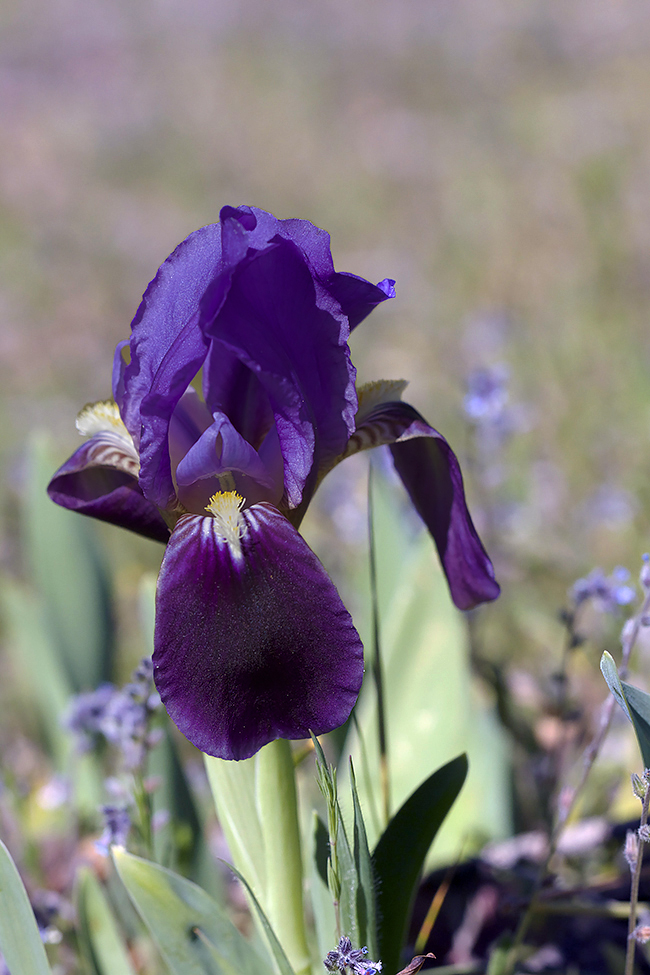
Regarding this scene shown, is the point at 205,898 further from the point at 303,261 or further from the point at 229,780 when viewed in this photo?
the point at 303,261

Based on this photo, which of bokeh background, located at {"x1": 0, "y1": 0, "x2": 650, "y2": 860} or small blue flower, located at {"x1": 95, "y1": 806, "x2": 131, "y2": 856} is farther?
bokeh background, located at {"x1": 0, "y1": 0, "x2": 650, "y2": 860}

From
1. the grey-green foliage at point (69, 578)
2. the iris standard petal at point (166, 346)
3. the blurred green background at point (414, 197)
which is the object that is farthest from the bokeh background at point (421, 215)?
the iris standard petal at point (166, 346)

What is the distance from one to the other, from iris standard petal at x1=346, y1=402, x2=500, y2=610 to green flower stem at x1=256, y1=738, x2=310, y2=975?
31 cm

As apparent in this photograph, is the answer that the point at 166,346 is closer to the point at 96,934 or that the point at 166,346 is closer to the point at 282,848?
the point at 282,848

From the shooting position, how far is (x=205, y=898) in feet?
2.99

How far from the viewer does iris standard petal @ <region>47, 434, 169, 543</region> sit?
99 cm

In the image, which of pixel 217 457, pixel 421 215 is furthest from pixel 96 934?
pixel 421 215

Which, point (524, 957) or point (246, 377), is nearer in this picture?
point (246, 377)

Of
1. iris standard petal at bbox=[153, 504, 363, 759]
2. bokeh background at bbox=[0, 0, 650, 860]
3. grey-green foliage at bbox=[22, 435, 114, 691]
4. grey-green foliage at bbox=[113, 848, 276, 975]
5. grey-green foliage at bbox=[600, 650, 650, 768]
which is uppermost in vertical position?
bokeh background at bbox=[0, 0, 650, 860]

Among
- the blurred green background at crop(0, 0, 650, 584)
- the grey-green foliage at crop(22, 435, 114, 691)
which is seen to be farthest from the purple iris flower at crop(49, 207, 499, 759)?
the blurred green background at crop(0, 0, 650, 584)

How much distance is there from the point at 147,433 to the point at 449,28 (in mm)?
15733

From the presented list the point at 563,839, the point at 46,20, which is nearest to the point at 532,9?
the point at 46,20

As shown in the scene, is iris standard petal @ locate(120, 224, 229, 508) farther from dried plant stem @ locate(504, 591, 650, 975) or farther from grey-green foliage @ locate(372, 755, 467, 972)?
dried plant stem @ locate(504, 591, 650, 975)

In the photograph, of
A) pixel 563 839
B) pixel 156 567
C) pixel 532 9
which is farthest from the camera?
pixel 532 9
